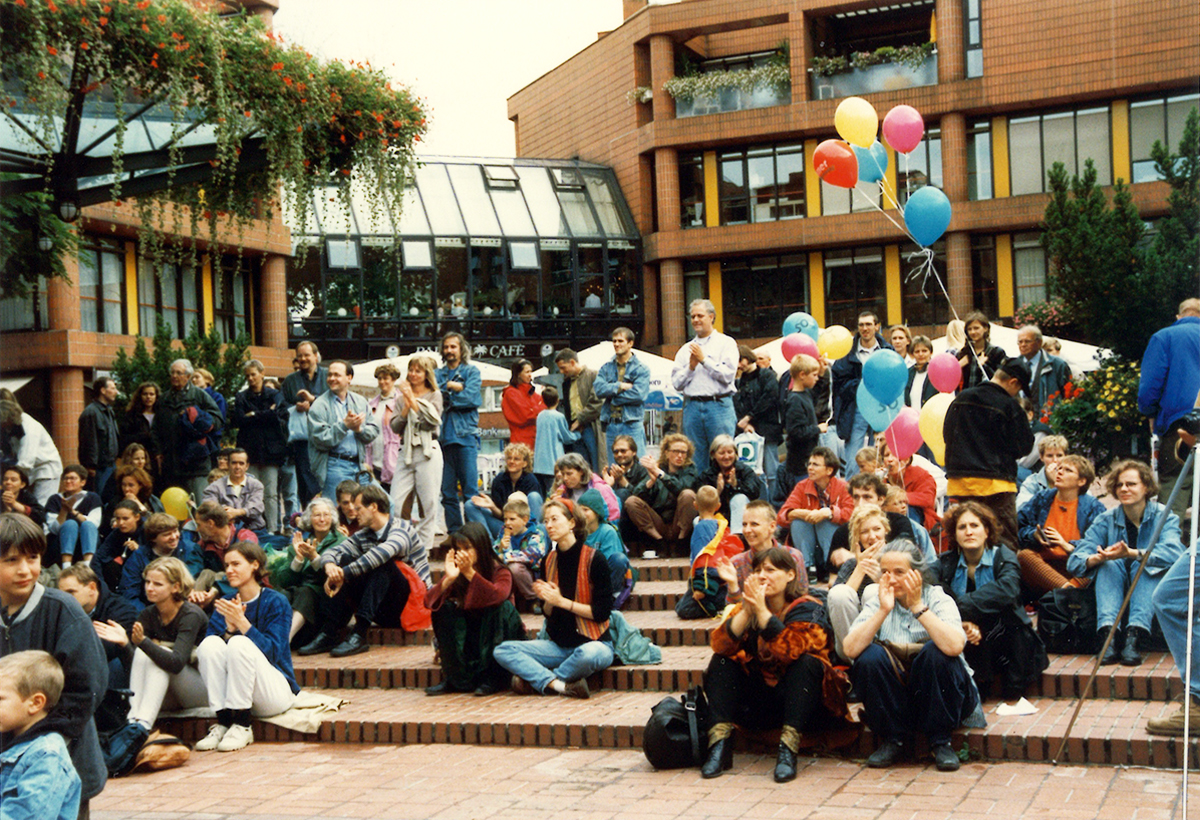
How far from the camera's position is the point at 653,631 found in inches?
351

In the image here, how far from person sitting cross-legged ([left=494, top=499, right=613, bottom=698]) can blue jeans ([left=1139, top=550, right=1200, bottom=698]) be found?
3417 mm

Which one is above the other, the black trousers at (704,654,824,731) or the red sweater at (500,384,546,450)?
the red sweater at (500,384,546,450)

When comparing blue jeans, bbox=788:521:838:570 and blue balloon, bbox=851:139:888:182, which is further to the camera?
blue balloon, bbox=851:139:888:182

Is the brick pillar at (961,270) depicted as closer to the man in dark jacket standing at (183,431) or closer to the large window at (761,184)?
the large window at (761,184)

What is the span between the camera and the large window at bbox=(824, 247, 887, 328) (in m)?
34.8

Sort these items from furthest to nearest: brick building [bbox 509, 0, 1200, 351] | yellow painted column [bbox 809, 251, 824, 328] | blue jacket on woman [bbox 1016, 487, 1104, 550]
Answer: yellow painted column [bbox 809, 251, 824, 328]
brick building [bbox 509, 0, 1200, 351]
blue jacket on woman [bbox 1016, 487, 1104, 550]

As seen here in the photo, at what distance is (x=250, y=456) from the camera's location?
12.5 m

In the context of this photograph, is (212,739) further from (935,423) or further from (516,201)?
(516,201)

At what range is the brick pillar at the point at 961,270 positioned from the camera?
1302 inches

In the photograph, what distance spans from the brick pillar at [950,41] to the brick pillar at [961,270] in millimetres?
4115

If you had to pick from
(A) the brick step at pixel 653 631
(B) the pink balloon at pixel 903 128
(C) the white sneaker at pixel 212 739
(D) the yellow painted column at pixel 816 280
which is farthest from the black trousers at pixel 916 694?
(D) the yellow painted column at pixel 816 280

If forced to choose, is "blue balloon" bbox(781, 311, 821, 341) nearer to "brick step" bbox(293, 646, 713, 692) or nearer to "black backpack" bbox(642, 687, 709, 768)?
"brick step" bbox(293, 646, 713, 692)

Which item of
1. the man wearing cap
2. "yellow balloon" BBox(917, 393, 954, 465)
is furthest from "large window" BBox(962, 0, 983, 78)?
the man wearing cap

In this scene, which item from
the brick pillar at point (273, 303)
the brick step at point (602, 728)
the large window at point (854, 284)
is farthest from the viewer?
the large window at point (854, 284)
